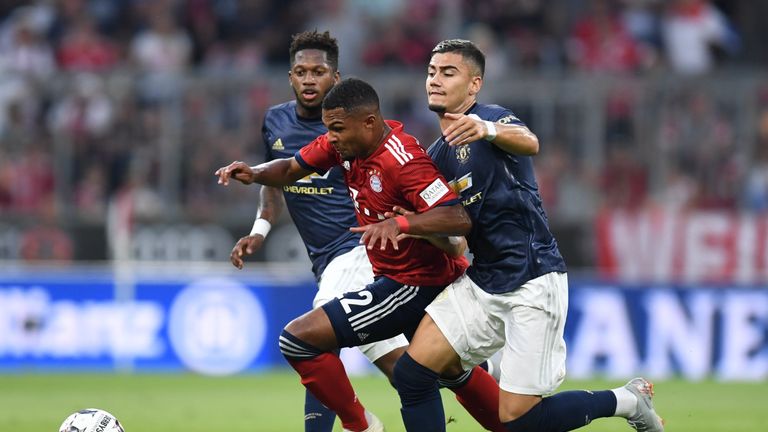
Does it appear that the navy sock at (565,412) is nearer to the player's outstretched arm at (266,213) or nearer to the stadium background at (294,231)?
the player's outstretched arm at (266,213)

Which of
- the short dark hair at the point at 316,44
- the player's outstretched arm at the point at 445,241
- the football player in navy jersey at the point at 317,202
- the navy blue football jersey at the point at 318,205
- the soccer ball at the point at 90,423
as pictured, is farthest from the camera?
the navy blue football jersey at the point at 318,205

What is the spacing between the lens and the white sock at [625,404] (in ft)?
26.5

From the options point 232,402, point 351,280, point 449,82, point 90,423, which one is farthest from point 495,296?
point 232,402

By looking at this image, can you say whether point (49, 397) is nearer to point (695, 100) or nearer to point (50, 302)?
point (50, 302)

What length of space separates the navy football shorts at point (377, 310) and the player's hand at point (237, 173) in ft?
3.05

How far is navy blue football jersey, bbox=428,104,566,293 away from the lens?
25.3ft

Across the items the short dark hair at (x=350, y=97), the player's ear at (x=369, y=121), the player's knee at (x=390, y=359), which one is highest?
the short dark hair at (x=350, y=97)

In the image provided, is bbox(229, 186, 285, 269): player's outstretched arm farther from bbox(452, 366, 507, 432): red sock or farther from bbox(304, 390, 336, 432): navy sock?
bbox(452, 366, 507, 432): red sock

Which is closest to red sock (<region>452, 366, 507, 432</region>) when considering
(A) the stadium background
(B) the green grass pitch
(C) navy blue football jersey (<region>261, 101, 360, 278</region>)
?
(C) navy blue football jersey (<region>261, 101, 360, 278</region>)

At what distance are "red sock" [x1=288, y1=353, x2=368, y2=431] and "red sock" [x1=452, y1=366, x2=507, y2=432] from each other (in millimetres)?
648

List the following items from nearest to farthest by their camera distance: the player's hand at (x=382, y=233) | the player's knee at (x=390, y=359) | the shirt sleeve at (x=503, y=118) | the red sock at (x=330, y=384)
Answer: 1. the player's hand at (x=382, y=233)
2. the shirt sleeve at (x=503, y=118)
3. the red sock at (x=330, y=384)
4. the player's knee at (x=390, y=359)

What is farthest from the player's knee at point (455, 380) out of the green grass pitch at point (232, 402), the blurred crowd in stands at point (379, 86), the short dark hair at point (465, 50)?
the blurred crowd in stands at point (379, 86)

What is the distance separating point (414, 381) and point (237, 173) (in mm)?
1670

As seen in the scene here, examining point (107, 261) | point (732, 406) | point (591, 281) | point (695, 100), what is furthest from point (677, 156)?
point (107, 261)
